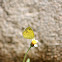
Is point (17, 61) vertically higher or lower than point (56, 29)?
lower

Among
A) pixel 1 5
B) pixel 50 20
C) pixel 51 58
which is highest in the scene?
pixel 1 5

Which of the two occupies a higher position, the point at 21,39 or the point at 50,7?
the point at 50,7

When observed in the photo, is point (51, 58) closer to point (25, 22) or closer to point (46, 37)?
point (46, 37)

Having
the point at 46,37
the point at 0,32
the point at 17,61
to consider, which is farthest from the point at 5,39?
the point at 46,37

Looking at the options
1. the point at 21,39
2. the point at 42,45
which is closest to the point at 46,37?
the point at 42,45

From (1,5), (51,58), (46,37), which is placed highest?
(1,5)

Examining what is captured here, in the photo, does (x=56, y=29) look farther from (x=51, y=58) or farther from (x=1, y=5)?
(x=1, y=5)

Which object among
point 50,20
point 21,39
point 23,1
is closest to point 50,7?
point 50,20

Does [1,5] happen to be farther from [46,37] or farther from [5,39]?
[46,37]
